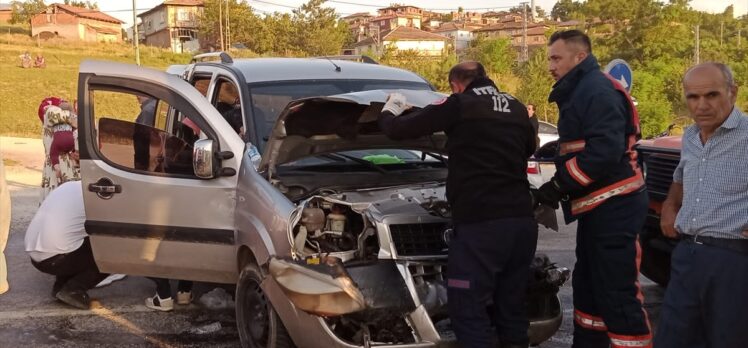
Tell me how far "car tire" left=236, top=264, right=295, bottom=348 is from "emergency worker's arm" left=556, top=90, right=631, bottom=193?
175 centimetres

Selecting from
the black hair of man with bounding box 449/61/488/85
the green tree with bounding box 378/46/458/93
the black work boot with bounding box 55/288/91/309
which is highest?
the green tree with bounding box 378/46/458/93

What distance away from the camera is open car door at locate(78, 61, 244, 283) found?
4547 millimetres

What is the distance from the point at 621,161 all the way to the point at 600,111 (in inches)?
12.7

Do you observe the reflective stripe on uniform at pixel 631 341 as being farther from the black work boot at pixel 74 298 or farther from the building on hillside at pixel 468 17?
the building on hillside at pixel 468 17

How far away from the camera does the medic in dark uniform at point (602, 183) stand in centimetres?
373

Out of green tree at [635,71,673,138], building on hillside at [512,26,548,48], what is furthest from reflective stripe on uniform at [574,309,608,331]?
building on hillside at [512,26,548,48]

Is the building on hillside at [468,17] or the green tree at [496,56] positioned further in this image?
the building on hillside at [468,17]

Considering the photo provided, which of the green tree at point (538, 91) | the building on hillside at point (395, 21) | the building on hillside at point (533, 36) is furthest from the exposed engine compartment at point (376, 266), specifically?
the building on hillside at point (395, 21)

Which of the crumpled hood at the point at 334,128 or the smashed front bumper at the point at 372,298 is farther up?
the crumpled hood at the point at 334,128

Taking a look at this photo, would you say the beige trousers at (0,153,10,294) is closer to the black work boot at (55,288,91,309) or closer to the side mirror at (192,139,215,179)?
the side mirror at (192,139,215,179)

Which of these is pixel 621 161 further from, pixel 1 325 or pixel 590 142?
pixel 1 325

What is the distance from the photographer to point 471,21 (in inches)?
4830

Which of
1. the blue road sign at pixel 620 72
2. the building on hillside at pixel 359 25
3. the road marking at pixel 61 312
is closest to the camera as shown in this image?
the road marking at pixel 61 312

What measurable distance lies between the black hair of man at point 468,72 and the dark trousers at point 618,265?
95cm
